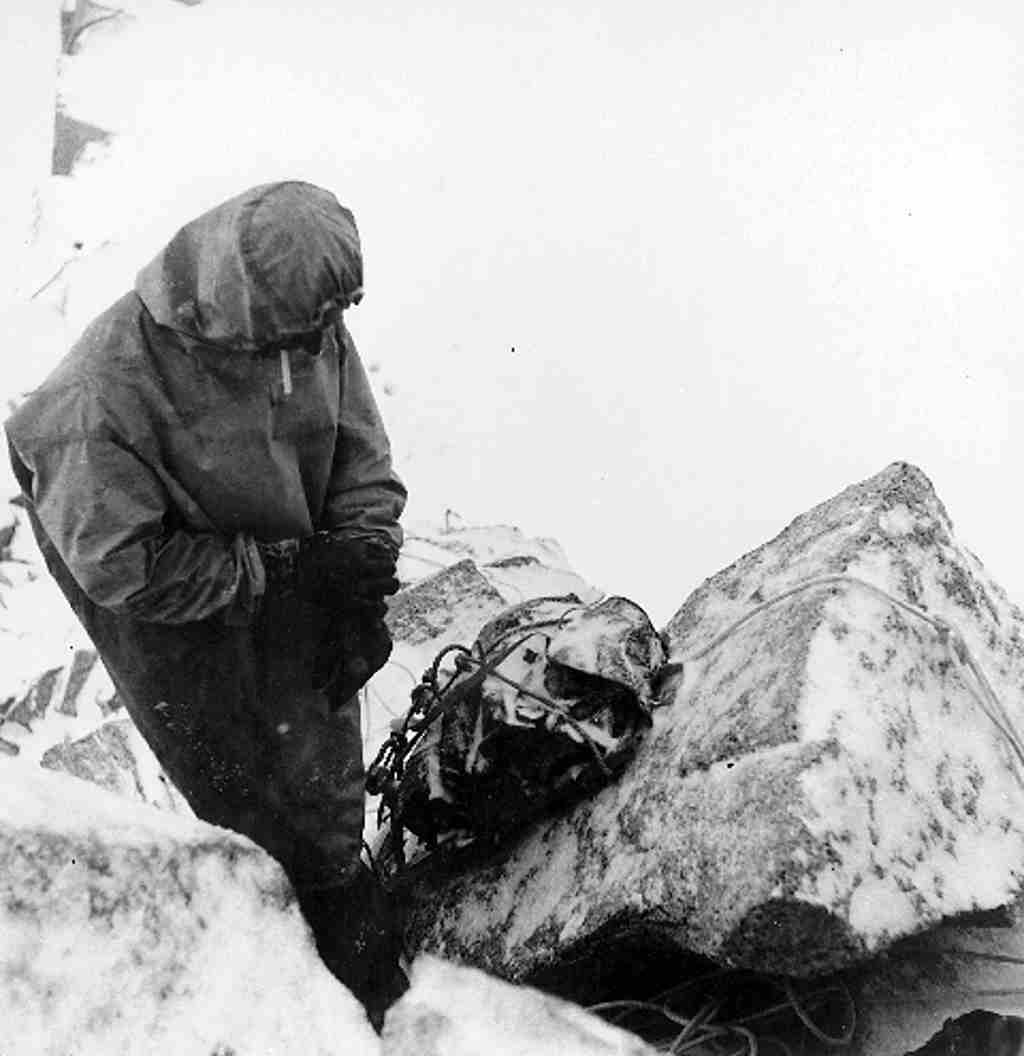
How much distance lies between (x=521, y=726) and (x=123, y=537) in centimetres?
86

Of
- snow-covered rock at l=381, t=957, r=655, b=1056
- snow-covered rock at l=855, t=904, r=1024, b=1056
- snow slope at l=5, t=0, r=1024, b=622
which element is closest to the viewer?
snow-covered rock at l=381, t=957, r=655, b=1056

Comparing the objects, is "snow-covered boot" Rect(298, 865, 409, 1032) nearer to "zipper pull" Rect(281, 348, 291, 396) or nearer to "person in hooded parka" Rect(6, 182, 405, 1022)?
"person in hooded parka" Rect(6, 182, 405, 1022)

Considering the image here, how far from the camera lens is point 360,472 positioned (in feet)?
8.22

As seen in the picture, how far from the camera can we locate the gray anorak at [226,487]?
6.39 ft

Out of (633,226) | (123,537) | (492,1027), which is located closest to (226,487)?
(123,537)

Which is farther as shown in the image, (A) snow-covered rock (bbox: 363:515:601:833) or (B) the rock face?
(A) snow-covered rock (bbox: 363:515:601:833)

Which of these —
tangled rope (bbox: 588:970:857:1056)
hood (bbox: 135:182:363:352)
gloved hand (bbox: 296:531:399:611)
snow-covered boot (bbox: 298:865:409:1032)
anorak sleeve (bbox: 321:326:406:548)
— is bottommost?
snow-covered boot (bbox: 298:865:409:1032)

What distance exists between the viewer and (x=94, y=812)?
6.00 feet

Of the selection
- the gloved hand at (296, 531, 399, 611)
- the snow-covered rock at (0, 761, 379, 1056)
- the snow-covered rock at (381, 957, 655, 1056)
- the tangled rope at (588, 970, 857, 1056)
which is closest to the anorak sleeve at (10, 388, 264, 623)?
the gloved hand at (296, 531, 399, 611)

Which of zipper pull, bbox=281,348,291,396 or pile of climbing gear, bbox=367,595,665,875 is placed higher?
zipper pull, bbox=281,348,291,396

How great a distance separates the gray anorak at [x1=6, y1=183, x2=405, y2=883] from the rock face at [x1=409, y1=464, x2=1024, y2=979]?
495 mm

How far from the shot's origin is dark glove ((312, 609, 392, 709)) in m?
2.39

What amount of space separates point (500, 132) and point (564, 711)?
492 cm

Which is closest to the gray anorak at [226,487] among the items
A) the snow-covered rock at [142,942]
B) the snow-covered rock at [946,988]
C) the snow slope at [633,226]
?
the snow-covered rock at [142,942]
